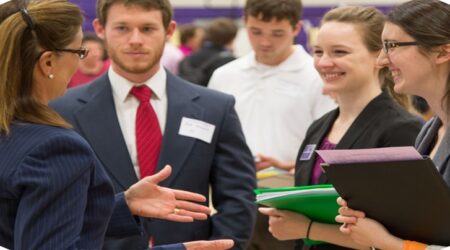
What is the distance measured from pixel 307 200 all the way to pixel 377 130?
1.60 ft

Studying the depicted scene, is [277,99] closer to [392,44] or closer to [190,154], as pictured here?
[190,154]

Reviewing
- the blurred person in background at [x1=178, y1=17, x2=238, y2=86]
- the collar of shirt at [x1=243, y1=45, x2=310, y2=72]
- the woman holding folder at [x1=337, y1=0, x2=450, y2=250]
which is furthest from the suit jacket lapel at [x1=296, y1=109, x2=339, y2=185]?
the blurred person in background at [x1=178, y1=17, x2=238, y2=86]

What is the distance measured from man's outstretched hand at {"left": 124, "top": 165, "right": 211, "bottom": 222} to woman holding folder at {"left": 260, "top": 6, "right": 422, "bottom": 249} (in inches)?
14.3

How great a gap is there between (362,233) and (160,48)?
1416 mm

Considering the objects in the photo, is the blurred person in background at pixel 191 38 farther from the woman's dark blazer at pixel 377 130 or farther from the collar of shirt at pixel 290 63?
the woman's dark blazer at pixel 377 130

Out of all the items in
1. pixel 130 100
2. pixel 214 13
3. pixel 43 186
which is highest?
pixel 43 186

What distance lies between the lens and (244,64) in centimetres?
477

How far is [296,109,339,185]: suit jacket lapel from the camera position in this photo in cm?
317

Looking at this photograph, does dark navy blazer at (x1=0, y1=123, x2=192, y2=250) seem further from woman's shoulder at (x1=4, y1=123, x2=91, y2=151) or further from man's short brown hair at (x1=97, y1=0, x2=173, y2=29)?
man's short brown hair at (x1=97, y1=0, x2=173, y2=29)

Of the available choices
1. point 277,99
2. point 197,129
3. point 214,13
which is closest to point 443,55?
point 197,129

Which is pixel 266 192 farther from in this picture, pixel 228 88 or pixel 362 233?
pixel 228 88

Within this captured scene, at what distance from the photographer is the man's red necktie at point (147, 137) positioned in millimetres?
3250

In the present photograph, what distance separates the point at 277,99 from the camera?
4.54m

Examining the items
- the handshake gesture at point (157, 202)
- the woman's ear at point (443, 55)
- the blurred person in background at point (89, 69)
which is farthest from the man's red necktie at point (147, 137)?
the blurred person in background at point (89, 69)
